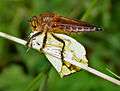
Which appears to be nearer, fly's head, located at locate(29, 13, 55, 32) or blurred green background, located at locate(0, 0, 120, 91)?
fly's head, located at locate(29, 13, 55, 32)

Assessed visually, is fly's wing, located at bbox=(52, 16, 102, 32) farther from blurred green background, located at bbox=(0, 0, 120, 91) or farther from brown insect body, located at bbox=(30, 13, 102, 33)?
blurred green background, located at bbox=(0, 0, 120, 91)

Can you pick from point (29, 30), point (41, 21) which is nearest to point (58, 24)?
point (41, 21)

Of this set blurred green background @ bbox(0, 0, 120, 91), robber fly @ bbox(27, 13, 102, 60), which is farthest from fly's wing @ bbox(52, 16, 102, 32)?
blurred green background @ bbox(0, 0, 120, 91)

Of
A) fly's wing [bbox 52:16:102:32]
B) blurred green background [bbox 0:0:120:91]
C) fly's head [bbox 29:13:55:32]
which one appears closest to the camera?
fly's wing [bbox 52:16:102:32]

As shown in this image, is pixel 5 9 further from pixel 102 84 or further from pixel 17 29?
pixel 102 84

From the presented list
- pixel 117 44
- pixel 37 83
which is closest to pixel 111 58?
pixel 117 44

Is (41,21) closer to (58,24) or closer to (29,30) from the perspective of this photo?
(58,24)

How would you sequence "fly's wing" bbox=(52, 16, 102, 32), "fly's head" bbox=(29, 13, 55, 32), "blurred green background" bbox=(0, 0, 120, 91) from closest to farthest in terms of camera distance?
1. "fly's wing" bbox=(52, 16, 102, 32)
2. "fly's head" bbox=(29, 13, 55, 32)
3. "blurred green background" bbox=(0, 0, 120, 91)

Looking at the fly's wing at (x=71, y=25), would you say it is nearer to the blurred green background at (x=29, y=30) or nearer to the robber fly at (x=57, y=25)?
the robber fly at (x=57, y=25)

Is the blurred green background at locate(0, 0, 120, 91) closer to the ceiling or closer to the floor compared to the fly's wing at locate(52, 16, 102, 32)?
closer to the floor
